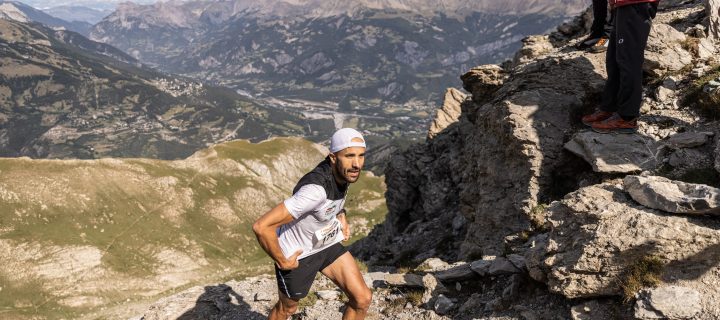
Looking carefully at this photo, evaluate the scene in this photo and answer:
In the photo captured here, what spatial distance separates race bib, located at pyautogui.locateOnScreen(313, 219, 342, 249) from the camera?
358 inches

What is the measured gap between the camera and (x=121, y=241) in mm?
104938

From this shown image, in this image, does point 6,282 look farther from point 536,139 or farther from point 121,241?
point 536,139

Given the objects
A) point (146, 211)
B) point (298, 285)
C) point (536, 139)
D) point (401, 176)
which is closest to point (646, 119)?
point (536, 139)

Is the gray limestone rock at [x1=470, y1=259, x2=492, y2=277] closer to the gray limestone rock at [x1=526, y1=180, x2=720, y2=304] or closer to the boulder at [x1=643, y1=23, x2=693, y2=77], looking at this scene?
the gray limestone rock at [x1=526, y1=180, x2=720, y2=304]

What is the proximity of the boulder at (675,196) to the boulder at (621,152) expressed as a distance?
11.4ft

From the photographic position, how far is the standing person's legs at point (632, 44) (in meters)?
12.5

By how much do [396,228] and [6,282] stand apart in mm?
84218

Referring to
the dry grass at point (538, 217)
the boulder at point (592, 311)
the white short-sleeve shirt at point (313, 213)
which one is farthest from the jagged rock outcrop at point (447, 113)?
the white short-sleeve shirt at point (313, 213)

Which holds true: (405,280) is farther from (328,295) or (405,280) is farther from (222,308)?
(222,308)

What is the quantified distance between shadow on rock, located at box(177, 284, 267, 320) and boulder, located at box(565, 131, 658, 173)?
43.0 feet

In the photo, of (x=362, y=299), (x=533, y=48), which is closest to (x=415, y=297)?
(x=362, y=299)

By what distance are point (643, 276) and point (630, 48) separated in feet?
24.4

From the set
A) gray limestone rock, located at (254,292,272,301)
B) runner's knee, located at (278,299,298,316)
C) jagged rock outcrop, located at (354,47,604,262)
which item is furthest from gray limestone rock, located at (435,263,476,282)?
gray limestone rock, located at (254,292,272,301)

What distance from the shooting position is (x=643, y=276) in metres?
8.52
